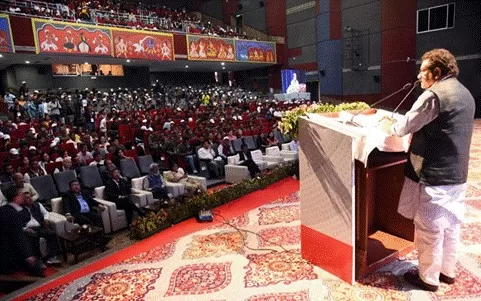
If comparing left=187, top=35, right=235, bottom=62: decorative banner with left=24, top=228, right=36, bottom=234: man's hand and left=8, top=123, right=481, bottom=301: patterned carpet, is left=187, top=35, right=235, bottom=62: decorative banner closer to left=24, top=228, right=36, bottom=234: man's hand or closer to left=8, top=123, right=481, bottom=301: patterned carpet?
left=24, top=228, right=36, bottom=234: man's hand

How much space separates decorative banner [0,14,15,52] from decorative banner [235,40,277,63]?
9.82 meters

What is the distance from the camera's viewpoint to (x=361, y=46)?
16984mm

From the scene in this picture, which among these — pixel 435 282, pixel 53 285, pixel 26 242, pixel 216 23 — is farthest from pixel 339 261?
pixel 216 23

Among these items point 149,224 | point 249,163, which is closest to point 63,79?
point 249,163

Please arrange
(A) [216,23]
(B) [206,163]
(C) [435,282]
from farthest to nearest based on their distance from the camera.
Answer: (A) [216,23], (B) [206,163], (C) [435,282]

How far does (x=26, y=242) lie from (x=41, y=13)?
11215mm

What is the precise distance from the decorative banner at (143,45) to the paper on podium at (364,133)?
1236cm

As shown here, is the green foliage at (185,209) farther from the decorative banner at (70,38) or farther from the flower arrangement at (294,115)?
the decorative banner at (70,38)

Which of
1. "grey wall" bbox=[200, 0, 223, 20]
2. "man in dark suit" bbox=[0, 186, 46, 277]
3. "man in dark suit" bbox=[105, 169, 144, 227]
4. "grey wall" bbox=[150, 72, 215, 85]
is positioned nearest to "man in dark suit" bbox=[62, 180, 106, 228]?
"man in dark suit" bbox=[105, 169, 144, 227]

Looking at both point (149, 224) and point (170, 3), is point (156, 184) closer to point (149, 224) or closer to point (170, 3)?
point (149, 224)

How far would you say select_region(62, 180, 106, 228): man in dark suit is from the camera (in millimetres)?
4633

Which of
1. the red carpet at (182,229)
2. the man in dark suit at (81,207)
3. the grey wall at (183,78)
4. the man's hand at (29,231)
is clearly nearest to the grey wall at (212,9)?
the grey wall at (183,78)

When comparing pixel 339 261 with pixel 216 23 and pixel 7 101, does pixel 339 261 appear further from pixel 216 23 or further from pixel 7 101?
pixel 216 23

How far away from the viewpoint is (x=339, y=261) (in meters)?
2.65
